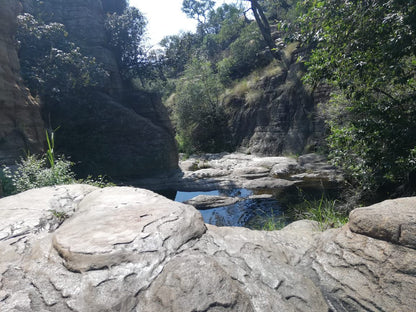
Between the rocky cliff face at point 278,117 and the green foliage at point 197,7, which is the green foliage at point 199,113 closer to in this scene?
the rocky cliff face at point 278,117

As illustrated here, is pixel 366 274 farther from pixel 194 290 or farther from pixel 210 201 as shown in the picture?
pixel 210 201

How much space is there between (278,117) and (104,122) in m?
11.1

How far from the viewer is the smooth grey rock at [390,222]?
2.23 metres

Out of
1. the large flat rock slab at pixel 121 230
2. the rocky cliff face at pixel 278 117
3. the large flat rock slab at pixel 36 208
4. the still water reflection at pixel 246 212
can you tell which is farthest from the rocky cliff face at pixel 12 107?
the rocky cliff face at pixel 278 117

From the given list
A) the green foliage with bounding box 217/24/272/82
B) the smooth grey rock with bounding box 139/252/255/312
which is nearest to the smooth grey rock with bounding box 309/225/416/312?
the smooth grey rock with bounding box 139/252/255/312

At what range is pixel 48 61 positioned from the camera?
363 inches

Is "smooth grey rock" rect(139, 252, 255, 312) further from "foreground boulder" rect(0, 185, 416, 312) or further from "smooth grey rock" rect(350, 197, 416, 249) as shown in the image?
"smooth grey rock" rect(350, 197, 416, 249)

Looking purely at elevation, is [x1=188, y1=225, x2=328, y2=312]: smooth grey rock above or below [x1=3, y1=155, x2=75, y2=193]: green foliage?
below

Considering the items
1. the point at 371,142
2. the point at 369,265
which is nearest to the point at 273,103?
the point at 371,142

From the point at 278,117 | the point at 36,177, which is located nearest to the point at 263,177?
the point at 278,117

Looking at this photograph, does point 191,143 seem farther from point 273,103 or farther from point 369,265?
point 369,265

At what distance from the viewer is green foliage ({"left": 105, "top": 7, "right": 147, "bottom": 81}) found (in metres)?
13.9

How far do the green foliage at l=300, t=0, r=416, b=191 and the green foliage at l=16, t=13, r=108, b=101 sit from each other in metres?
8.32

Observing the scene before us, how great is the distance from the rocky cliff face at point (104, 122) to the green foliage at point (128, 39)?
690 millimetres
